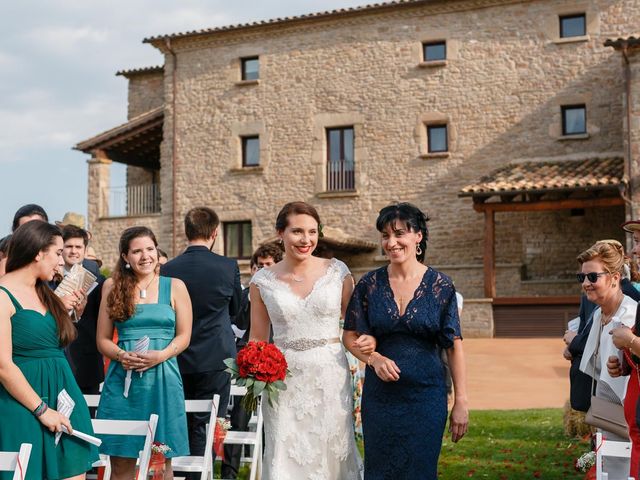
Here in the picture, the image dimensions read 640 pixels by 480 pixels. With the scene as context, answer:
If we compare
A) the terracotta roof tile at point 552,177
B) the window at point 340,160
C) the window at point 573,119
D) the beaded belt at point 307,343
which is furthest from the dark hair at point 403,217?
the window at point 340,160

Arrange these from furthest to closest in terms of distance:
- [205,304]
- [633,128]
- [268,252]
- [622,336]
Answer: [633,128], [268,252], [205,304], [622,336]

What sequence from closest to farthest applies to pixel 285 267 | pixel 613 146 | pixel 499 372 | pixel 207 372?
pixel 285 267, pixel 207 372, pixel 499 372, pixel 613 146

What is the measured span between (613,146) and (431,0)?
231 inches

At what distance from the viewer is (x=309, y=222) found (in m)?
4.00

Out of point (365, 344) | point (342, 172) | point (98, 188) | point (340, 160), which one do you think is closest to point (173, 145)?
point (98, 188)

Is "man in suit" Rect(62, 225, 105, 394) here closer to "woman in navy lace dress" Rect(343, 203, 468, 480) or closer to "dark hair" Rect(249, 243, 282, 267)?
"dark hair" Rect(249, 243, 282, 267)

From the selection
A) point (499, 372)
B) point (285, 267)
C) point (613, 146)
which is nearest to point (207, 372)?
point (285, 267)

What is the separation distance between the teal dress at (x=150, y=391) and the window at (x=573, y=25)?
17.4 meters

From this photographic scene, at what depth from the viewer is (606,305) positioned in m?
4.21

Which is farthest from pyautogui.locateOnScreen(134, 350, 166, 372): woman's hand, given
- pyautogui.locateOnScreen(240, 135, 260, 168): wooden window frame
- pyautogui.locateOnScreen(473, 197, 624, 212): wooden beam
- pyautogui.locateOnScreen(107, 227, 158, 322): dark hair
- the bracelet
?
pyautogui.locateOnScreen(240, 135, 260, 168): wooden window frame

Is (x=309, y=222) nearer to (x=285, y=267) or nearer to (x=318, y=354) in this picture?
(x=285, y=267)

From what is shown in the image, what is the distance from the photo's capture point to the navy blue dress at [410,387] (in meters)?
3.57

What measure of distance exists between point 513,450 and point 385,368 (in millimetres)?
4108

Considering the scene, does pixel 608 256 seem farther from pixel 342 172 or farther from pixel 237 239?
pixel 237 239
